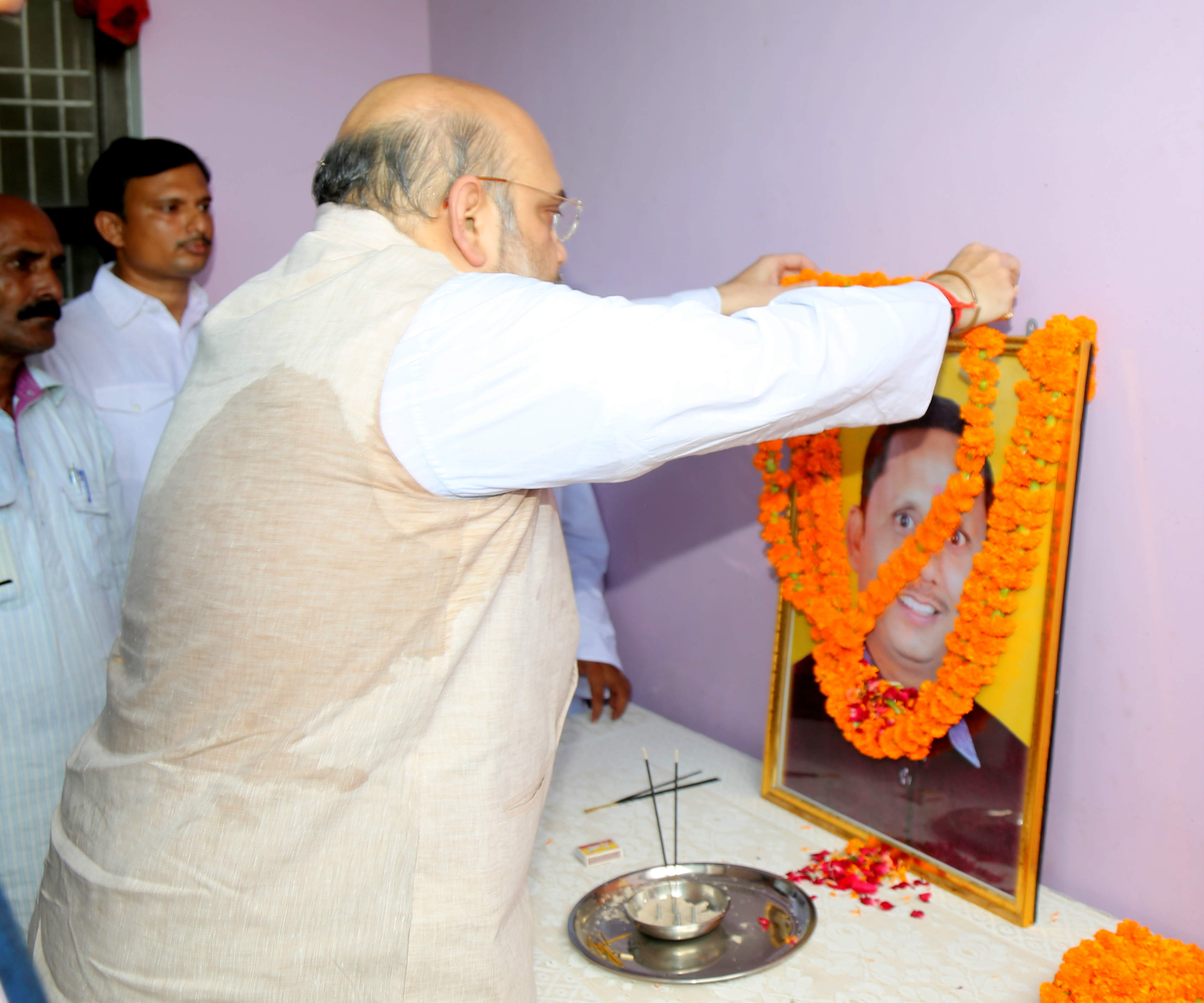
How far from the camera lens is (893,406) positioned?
1248mm

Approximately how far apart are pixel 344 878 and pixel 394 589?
0.29 metres

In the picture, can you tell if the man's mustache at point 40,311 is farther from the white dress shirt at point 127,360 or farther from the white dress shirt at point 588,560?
the white dress shirt at point 588,560

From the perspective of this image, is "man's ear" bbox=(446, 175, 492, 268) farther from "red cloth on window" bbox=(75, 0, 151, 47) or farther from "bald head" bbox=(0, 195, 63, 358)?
"red cloth on window" bbox=(75, 0, 151, 47)

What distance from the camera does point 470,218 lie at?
1209 mm

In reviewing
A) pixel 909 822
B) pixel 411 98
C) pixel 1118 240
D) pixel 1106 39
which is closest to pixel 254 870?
pixel 411 98

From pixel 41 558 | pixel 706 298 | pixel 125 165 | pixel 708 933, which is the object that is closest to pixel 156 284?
pixel 125 165

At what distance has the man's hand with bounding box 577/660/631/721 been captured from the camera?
229cm

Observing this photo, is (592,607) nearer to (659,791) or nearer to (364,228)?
(659,791)

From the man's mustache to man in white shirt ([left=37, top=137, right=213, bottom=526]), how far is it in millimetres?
423

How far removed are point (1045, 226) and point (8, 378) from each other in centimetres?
201

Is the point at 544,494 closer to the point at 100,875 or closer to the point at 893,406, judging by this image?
the point at 893,406

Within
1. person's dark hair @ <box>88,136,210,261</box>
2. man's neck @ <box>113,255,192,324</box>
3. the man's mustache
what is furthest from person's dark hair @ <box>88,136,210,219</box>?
the man's mustache

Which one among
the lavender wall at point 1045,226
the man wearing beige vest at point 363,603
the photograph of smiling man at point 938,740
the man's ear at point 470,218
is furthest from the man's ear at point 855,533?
the man's ear at point 470,218

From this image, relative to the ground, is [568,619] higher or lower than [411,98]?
lower
